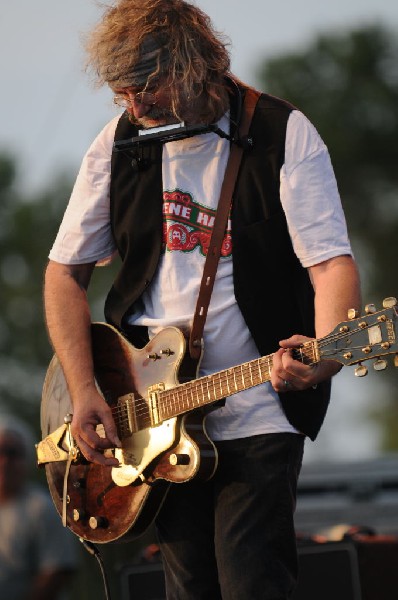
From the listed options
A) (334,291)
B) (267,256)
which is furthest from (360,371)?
(267,256)

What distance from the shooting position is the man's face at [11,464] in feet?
18.9

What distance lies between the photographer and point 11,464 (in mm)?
5824

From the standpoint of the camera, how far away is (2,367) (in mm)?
25000

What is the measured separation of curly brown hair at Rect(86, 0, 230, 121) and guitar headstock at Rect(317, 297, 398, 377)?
34.1 inches

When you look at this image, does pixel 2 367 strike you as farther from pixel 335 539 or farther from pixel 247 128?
pixel 247 128

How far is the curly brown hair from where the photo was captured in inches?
145

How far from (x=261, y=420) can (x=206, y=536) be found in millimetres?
400

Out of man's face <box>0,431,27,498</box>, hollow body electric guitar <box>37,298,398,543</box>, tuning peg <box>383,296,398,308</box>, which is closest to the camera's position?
tuning peg <box>383,296,398,308</box>

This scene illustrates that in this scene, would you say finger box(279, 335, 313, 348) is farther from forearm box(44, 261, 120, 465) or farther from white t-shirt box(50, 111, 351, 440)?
forearm box(44, 261, 120, 465)

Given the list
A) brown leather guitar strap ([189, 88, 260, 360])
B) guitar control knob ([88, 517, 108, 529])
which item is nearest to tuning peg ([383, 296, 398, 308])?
brown leather guitar strap ([189, 88, 260, 360])

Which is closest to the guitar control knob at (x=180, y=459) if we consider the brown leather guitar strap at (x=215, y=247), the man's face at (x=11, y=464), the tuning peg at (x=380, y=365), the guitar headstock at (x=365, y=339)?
the brown leather guitar strap at (x=215, y=247)

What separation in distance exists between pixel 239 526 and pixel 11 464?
2.57 meters

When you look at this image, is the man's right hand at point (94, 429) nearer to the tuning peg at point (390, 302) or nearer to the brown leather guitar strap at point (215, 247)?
the brown leather guitar strap at point (215, 247)

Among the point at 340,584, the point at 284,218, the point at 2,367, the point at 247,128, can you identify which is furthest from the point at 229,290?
the point at 2,367
